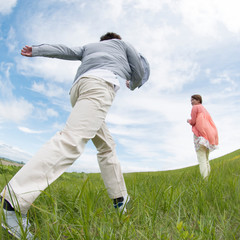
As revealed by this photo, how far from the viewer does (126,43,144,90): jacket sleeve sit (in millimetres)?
2879

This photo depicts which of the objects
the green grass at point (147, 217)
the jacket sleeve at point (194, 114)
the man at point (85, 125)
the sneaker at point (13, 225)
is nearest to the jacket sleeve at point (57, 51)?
the man at point (85, 125)

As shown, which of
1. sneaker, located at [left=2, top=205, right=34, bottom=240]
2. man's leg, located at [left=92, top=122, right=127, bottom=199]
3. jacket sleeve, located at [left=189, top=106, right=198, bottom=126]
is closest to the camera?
sneaker, located at [left=2, top=205, right=34, bottom=240]

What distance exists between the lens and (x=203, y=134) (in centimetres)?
521

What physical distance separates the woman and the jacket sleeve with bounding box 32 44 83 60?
342cm

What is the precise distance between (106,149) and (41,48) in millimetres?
1341

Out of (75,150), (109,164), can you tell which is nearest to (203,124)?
(109,164)

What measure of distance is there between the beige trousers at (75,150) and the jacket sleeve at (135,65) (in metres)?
0.70

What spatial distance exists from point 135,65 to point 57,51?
0.95 m

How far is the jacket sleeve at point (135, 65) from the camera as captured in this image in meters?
2.88

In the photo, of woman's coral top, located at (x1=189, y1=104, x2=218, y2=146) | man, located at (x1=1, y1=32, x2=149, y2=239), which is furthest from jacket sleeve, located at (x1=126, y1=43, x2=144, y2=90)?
woman's coral top, located at (x1=189, y1=104, x2=218, y2=146)

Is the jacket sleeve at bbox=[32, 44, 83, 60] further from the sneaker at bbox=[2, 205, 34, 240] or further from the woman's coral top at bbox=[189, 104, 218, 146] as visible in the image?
the woman's coral top at bbox=[189, 104, 218, 146]

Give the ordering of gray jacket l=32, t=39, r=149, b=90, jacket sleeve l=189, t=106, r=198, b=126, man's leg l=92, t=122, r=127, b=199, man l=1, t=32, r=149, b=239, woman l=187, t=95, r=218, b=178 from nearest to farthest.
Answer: man l=1, t=32, r=149, b=239 → gray jacket l=32, t=39, r=149, b=90 → man's leg l=92, t=122, r=127, b=199 → woman l=187, t=95, r=218, b=178 → jacket sleeve l=189, t=106, r=198, b=126

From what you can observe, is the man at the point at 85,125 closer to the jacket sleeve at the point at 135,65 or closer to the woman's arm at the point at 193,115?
the jacket sleeve at the point at 135,65

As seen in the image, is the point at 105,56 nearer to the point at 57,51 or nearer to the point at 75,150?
the point at 57,51
